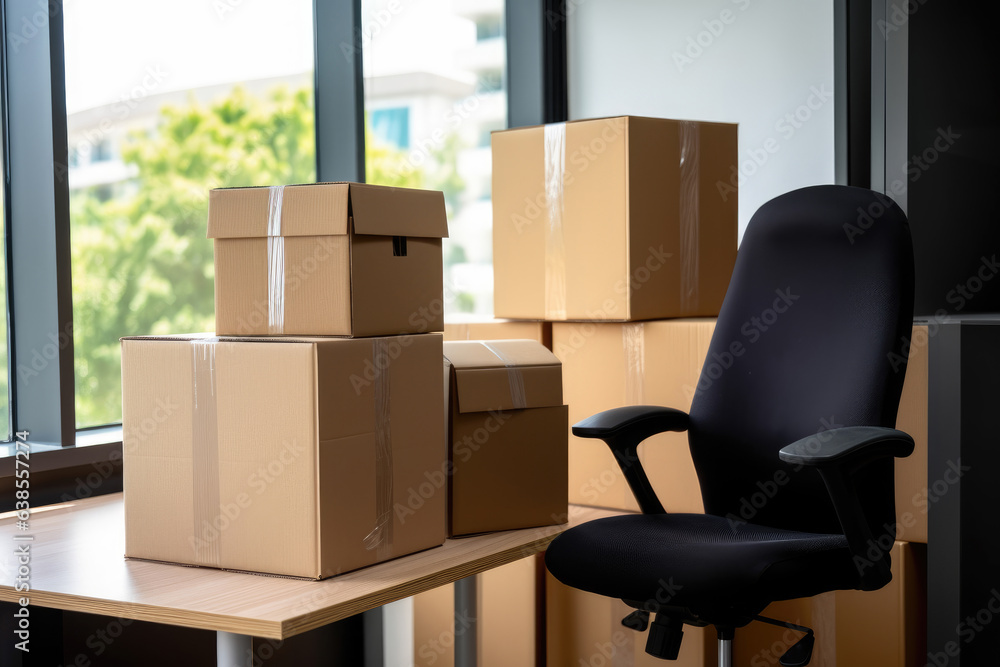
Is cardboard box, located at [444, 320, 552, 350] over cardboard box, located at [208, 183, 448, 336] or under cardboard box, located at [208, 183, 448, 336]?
under

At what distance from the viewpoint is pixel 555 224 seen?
7.27 feet

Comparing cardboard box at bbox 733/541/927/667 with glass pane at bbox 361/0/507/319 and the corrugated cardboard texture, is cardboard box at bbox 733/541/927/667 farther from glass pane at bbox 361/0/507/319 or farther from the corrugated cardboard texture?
glass pane at bbox 361/0/507/319

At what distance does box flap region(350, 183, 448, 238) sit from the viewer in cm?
138

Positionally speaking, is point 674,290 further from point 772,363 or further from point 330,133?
point 330,133

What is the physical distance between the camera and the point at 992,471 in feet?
5.88

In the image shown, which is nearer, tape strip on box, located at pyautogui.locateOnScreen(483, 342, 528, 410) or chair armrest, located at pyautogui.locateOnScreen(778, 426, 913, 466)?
chair armrest, located at pyautogui.locateOnScreen(778, 426, 913, 466)

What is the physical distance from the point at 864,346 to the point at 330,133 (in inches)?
62.4

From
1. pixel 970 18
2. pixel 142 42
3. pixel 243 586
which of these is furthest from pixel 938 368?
pixel 142 42

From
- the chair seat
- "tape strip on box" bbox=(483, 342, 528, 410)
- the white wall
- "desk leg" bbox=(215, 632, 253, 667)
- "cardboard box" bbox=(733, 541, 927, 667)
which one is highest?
the white wall

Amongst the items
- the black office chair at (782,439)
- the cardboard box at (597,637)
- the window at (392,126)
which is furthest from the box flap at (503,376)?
the window at (392,126)

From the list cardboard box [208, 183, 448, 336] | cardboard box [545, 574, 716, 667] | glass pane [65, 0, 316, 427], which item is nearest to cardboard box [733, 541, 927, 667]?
cardboard box [545, 574, 716, 667]

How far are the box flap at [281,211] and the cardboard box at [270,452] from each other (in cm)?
17

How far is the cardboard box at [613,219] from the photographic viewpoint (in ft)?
6.96

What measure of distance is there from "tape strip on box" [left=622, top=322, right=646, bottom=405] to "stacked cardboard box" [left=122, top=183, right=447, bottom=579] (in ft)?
2.56
